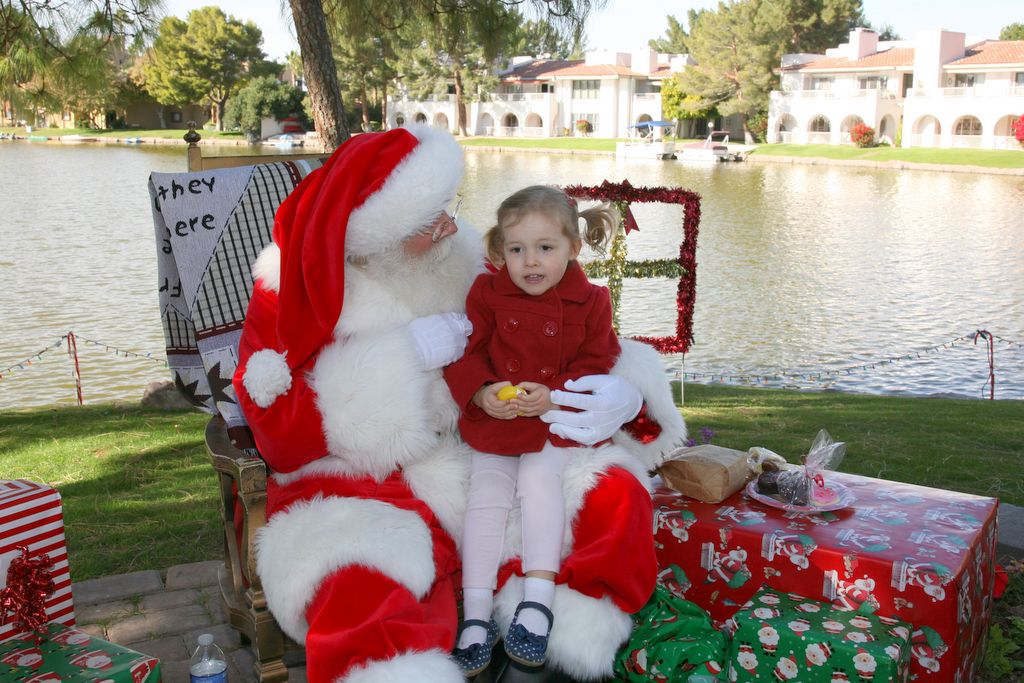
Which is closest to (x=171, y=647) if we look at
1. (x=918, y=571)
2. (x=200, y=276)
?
(x=200, y=276)

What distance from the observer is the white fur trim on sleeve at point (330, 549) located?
2.10 meters

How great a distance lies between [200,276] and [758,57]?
42.2 metres

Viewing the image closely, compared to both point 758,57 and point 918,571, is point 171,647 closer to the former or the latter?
point 918,571

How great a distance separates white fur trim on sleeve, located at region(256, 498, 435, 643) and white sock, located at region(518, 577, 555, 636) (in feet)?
0.78

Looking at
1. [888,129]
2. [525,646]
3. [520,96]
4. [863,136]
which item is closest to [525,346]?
[525,646]

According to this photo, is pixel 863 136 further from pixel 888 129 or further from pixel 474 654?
pixel 474 654

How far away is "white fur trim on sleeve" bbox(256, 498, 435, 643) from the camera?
210 centimetres

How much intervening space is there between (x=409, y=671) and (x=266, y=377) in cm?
82

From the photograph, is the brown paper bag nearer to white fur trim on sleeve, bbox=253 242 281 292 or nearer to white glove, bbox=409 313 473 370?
white glove, bbox=409 313 473 370

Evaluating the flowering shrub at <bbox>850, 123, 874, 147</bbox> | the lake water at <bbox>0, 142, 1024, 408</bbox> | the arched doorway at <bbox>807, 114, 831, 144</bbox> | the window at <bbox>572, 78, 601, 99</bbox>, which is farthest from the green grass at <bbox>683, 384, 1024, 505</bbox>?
the window at <bbox>572, 78, 601, 99</bbox>

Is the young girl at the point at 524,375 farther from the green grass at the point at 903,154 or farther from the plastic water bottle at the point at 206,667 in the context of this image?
the green grass at the point at 903,154

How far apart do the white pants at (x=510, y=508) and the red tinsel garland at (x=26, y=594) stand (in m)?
1.03

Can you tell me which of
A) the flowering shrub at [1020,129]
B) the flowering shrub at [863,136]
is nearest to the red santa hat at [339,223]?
the flowering shrub at [1020,129]

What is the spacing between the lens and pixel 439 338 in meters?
2.38
